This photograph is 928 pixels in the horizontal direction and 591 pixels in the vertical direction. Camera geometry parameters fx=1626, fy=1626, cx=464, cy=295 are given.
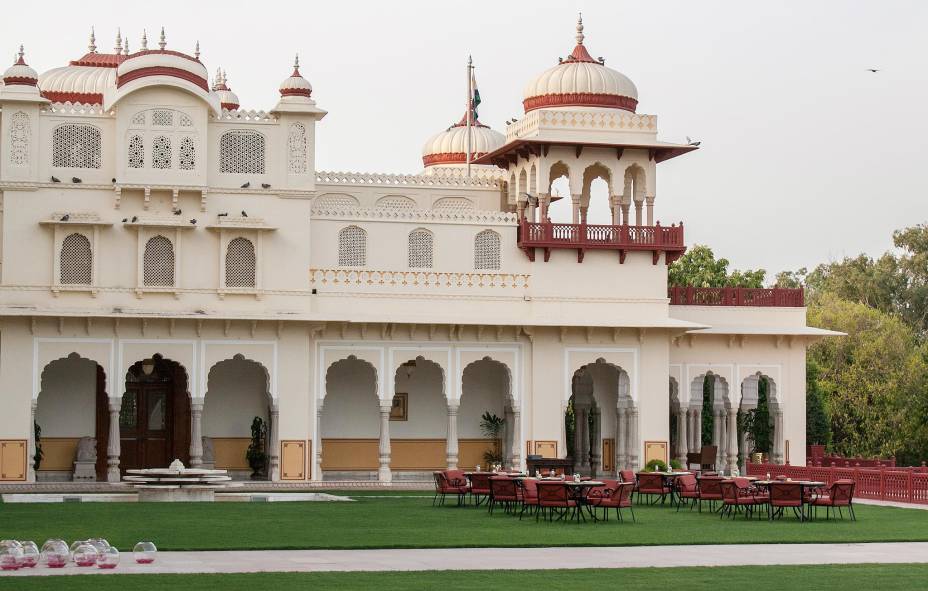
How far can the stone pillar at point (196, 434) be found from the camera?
34.0 m

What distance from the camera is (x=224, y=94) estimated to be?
42.6 meters

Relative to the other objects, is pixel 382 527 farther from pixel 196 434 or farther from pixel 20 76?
pixel 20 76

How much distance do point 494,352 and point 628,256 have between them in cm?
388

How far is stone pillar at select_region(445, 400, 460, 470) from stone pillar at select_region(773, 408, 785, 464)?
814 centimetres

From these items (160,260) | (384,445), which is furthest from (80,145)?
(384,445)

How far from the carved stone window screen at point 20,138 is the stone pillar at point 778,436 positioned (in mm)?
18528

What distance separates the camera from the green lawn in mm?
15344

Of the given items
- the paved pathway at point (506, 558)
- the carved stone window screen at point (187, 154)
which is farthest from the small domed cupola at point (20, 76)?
the paved pathway at point (506, 558)

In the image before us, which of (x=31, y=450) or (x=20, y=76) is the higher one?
(x=20, y=76)

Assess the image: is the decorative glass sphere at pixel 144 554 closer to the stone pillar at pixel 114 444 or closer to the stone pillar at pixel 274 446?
the stone pillar at pixel 114 444

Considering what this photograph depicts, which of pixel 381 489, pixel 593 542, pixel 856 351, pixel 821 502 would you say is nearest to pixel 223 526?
pixel 593 542

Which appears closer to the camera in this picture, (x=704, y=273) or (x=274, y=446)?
(x=274, y=446)

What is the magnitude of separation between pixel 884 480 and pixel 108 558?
18624 mm

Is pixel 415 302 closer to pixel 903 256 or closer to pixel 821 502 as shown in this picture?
pixel 821 502
